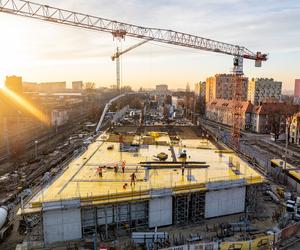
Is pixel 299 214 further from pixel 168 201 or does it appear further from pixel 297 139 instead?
pixel 297 139

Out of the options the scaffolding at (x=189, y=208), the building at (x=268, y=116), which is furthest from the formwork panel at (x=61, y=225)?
the building at (x=268, y=116)

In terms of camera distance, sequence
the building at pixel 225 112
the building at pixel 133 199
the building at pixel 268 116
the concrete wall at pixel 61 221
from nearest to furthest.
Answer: the concrete wall at pixel 61 221, the building at pixel 133 199, the building at pixel 268 116, the building at pixel 225 112

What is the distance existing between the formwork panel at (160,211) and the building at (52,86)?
152628mm

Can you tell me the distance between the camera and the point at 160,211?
12.5m

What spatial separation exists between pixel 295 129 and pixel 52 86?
162 metres

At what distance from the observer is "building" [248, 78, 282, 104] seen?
71.2 metres

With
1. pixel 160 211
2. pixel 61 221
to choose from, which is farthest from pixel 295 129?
pixel 61 221

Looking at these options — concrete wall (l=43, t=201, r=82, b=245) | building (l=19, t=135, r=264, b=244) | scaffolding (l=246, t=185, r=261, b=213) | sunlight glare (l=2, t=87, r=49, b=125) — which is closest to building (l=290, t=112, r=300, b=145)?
building (l=19, t=135, r=264, b=244)

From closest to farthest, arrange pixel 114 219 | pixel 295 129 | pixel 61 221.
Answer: pixel 61 221
pixel 114 219
pixel 295 129

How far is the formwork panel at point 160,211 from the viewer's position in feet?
40.7

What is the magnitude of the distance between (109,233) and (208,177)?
228 inches

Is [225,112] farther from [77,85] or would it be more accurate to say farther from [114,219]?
[77,85]

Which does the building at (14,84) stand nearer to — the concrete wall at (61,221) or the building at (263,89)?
the concrete wall at (61,221)

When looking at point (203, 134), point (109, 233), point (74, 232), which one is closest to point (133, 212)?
point (109, 233)
